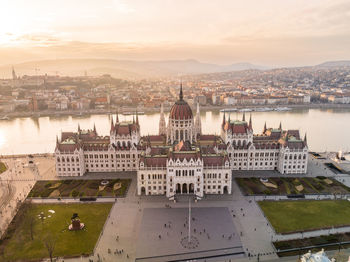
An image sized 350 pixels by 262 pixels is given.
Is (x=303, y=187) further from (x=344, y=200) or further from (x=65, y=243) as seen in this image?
(x=65, y=243)

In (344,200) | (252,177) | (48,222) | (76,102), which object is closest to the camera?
(48,222)

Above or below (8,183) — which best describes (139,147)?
above

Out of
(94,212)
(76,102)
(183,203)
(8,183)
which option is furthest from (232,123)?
(76,102)

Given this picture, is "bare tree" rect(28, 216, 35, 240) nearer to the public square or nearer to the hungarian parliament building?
the public square

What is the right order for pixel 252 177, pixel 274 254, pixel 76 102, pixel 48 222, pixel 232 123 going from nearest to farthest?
pixel 274 254
pixel 48 222
pixel 252 177
pixel 232 123
pixel 76 102

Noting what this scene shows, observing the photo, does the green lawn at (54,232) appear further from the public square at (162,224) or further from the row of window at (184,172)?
the row of window at (184,172)
